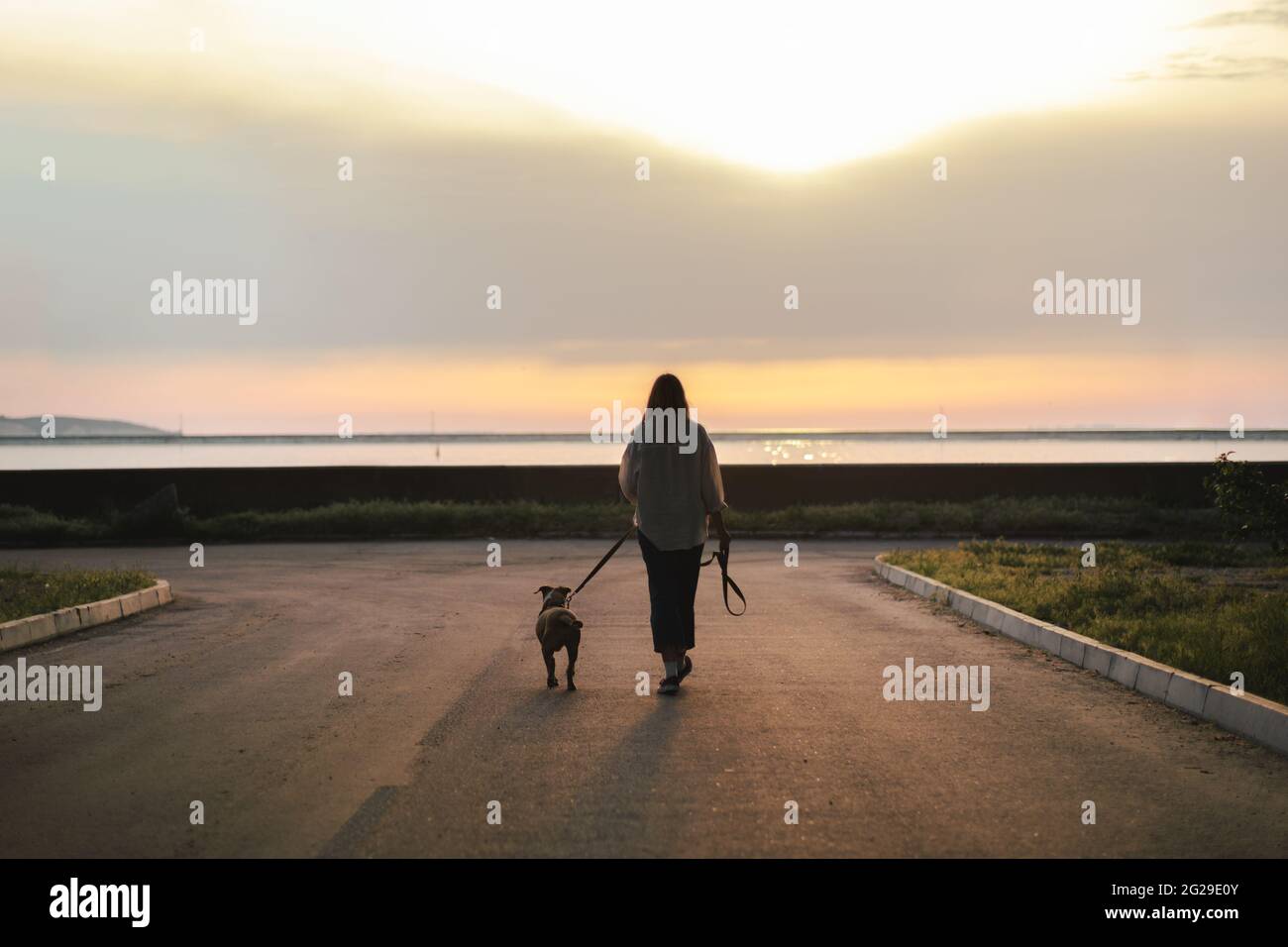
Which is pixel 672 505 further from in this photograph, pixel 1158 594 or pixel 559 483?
pixel 559 483

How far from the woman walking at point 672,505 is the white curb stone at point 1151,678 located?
3299 mm

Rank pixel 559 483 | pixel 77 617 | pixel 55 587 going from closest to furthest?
pixel 77 617 → pixel 55 587 → pixel 559 483

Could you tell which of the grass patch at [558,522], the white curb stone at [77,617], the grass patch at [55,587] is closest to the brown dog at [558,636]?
the white curb stone at [77,617]

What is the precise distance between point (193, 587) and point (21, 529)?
495 inches

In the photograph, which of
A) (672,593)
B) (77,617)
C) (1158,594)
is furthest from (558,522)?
(672,593)

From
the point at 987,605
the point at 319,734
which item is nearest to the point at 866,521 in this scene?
the point at 987,605

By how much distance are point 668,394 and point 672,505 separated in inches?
31.8

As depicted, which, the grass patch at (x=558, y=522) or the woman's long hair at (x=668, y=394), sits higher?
the woman's long hair at (x=668, y=394)

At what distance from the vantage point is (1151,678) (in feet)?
32.6

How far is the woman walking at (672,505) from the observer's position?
9.90 metres

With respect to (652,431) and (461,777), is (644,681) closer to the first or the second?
(652,431)

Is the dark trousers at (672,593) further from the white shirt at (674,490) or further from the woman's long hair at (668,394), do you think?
the woman's long hair at (668,394)

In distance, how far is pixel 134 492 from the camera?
33.3 meters
